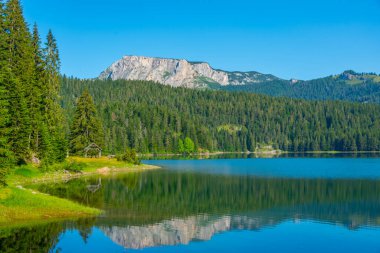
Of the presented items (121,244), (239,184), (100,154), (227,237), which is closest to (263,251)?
(227,237)

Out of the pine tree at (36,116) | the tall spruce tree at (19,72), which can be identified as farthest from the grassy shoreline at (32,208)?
the pine tree at (36,116)

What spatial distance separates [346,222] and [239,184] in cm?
3489

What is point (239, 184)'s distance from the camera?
8212 centimetres

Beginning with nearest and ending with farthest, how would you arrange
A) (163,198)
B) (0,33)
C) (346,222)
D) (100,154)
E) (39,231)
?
(39,231) → (346,222) → (163,198) → (0,33) → (100,154)

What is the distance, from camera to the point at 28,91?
2847 inches

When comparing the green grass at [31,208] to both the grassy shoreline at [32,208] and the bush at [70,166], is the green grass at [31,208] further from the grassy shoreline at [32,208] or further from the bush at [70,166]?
the bush at [70,166]

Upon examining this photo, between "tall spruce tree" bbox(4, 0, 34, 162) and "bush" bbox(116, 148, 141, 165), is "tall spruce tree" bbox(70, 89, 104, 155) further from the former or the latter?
"tall spruce tree" bbox(4, 0, 34, 162)

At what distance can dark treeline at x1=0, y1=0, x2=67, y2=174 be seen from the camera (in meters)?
62.2

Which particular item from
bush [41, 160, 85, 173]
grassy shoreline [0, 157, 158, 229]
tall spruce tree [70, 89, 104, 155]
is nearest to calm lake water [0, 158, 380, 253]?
grassy shoreline [0, 157, 158, 229]

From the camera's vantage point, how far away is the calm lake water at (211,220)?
36.2 m

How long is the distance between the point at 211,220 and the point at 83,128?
6913 centimetres

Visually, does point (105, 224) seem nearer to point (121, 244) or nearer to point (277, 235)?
point (121, 244)

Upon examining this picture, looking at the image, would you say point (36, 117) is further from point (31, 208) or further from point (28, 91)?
point (31, 208)

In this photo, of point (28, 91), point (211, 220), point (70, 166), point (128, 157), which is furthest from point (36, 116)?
point (128, 157)
